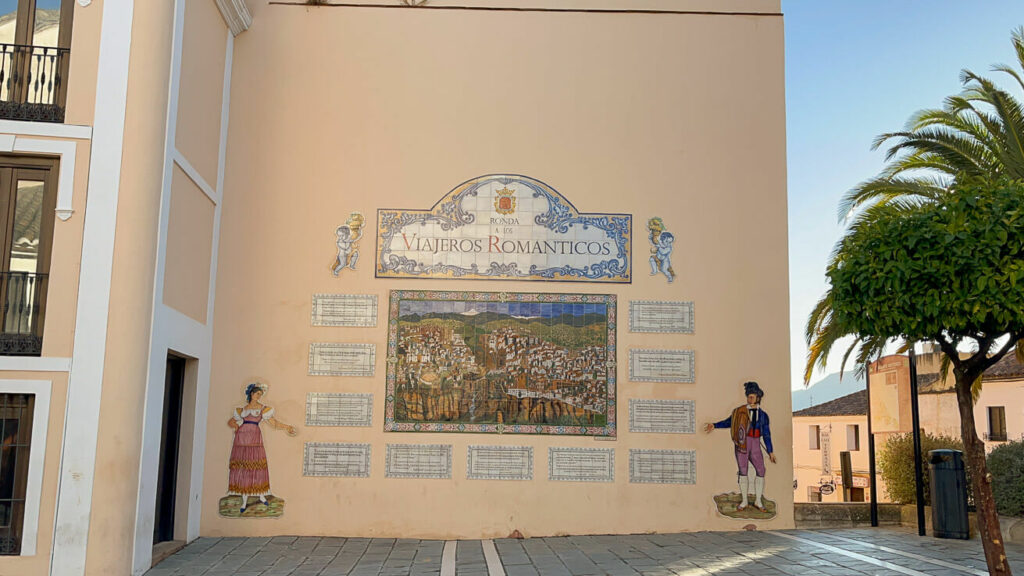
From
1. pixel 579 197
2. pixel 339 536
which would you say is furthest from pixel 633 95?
pixel 339 536

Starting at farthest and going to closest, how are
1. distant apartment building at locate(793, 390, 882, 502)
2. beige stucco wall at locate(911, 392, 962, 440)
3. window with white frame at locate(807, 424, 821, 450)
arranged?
window with white frame at locate(807, 424, 821, 450) → distant apartment building at locate(793, 390, 882, 502) → beige stucco wall at locate(911, 392, 962, 440)

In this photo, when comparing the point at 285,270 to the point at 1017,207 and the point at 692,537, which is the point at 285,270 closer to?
the point at 692,537

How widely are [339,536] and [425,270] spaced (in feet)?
11.4

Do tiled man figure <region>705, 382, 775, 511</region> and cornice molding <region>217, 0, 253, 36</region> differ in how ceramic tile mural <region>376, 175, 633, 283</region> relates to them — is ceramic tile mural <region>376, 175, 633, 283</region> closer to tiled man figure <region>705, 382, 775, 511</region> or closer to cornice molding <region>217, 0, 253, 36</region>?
tiled man figure <region>705, 382, 775, 511</region>

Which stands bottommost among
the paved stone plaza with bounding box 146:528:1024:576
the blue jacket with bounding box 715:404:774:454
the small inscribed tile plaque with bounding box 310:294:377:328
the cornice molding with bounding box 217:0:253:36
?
the paved stone plaza with bounding box 146:528:1024:576

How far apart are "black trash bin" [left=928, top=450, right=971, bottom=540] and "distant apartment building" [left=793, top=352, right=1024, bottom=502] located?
1952 millimetres

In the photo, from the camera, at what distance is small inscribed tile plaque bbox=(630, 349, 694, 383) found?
11.0m

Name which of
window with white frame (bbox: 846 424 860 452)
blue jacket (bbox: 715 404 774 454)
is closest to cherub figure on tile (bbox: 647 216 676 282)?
blue jacket (bbox: 715 404 774 454)

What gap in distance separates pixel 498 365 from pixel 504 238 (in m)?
1.65

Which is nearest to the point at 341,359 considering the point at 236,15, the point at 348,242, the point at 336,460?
the point at 336,460

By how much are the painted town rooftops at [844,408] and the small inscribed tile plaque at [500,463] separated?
20806 mm

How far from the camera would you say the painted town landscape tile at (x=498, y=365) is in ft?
35.5

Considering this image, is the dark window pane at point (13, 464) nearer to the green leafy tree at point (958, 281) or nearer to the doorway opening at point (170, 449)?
the doorway opening at point (170, 449)

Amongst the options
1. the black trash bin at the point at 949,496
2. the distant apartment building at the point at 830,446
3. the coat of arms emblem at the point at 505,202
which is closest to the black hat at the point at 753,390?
the black trash bin at the point at 949,496
